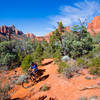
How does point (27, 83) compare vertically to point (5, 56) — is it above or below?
below

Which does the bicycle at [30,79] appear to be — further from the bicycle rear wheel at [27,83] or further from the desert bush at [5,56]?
the desert bush at [5,56]

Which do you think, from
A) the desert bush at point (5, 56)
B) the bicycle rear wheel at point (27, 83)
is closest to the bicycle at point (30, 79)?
the bicycle rear wheel at point (27, 83)

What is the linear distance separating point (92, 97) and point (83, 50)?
808 centimetres

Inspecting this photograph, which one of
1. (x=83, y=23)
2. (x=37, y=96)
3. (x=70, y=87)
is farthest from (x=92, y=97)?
(x=83, y=23)

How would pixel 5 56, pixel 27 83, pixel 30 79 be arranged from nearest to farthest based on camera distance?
pixel 30 79
pixel 27 83
pixel 5 56

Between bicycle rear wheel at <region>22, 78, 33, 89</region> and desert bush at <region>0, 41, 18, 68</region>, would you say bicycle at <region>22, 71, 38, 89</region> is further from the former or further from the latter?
desert bush at <region>0, 41, 18, 68</region>

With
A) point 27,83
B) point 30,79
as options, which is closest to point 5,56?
point 27,83

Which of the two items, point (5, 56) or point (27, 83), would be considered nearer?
point (27, 83)

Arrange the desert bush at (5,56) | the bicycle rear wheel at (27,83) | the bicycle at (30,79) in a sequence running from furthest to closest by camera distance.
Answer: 1. the desert bush at (5,56)
2. the bicycle rear wheel at (27,83)
3. the bicycle at (30,79)

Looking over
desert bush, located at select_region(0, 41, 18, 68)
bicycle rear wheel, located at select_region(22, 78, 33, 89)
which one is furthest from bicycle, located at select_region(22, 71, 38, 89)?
desert bush, located at select_region(0, 41, 18, 68)

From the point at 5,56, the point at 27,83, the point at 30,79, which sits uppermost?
the point at 5,56

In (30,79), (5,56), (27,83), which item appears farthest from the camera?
(5,56)

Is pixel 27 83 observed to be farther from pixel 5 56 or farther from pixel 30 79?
pixel 5 56

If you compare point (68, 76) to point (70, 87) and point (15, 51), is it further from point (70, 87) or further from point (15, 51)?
point (15, 51)
